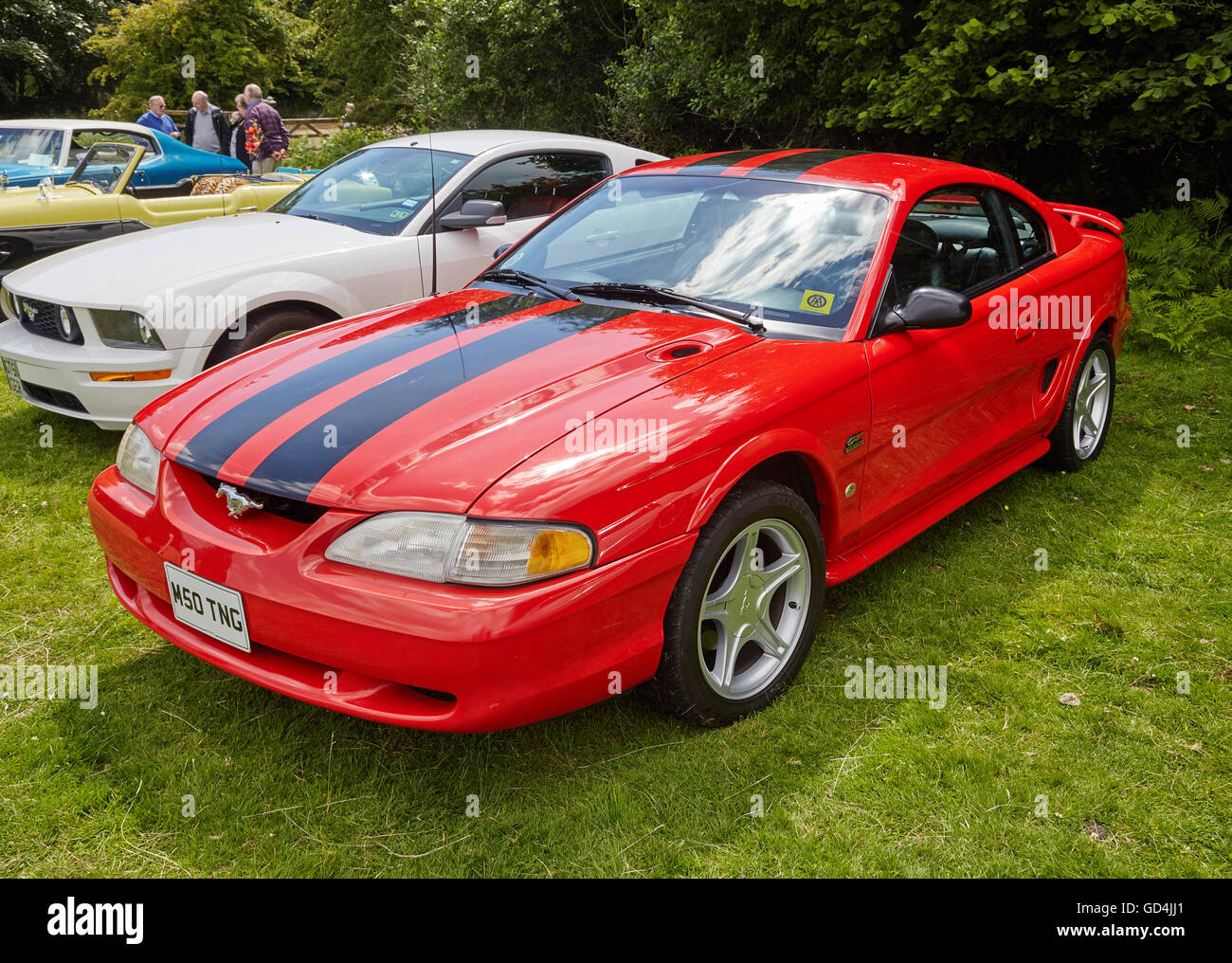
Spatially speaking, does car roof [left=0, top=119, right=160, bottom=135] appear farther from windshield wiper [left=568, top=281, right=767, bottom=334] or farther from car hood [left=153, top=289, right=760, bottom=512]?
windshield wiper [left=568, top=281, right=767, bottom=334]

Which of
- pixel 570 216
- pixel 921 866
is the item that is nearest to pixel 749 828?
pixel 921 866

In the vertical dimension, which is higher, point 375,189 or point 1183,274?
point 375,189

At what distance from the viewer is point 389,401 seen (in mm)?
2729

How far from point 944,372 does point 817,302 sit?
557 millimetres

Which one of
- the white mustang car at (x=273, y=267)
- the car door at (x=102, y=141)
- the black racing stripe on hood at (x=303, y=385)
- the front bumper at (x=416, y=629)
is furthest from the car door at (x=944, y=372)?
the car door at (x=102, y=141)

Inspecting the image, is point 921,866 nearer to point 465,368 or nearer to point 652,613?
point 652,613

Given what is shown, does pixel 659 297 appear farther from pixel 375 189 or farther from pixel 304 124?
pixel 304 124

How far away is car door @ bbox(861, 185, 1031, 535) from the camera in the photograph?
127 inches

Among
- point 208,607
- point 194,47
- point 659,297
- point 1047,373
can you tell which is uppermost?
point 194,47

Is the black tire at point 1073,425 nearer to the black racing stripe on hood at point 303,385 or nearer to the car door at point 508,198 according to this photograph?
the black racing stripe on hood at point 303,385

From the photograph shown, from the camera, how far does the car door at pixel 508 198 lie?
537 centimetres

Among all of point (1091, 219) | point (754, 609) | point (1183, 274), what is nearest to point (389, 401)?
point (754, 609)

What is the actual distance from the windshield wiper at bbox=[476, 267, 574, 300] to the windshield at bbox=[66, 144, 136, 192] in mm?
4901

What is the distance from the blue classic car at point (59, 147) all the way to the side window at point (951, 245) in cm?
703
